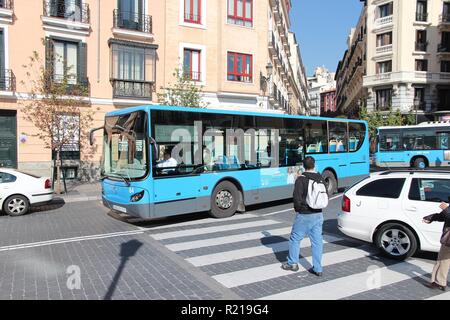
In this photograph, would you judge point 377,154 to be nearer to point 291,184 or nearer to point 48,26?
point 291,184

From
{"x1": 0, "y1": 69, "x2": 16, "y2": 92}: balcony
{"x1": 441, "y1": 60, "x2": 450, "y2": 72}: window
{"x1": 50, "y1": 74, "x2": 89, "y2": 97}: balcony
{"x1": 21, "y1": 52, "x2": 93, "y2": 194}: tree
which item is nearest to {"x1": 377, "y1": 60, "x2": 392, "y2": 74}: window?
{"x1": 441, "y1": 60, "x2": 450, "y2": 72}: window

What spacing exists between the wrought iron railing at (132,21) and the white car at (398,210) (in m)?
17.4

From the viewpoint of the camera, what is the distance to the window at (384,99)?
41766 millimetres

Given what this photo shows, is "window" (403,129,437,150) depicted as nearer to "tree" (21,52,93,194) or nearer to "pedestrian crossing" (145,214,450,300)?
"pedestrian crossing" (145,214,450,300)

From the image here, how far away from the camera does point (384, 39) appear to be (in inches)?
1686

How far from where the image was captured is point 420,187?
638 centimetres

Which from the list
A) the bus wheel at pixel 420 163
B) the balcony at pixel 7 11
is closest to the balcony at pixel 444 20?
the bus wheel at pixel 420 163

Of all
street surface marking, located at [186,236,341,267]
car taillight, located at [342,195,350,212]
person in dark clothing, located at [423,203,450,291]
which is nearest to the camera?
person in dark clothing, located at [423,203,450,291]

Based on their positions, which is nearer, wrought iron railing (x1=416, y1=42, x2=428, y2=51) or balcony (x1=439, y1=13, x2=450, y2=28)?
balcony (x1=439, y1=13, x2=450, y2=28)

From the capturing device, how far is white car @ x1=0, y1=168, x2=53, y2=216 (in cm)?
1091

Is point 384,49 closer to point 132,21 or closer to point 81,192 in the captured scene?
point 132,21

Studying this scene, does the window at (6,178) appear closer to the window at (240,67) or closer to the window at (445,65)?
the window at (240,67)

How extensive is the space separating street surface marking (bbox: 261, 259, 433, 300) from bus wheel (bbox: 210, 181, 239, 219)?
5.09m

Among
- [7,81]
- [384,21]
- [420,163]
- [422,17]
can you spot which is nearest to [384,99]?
[384,21]
